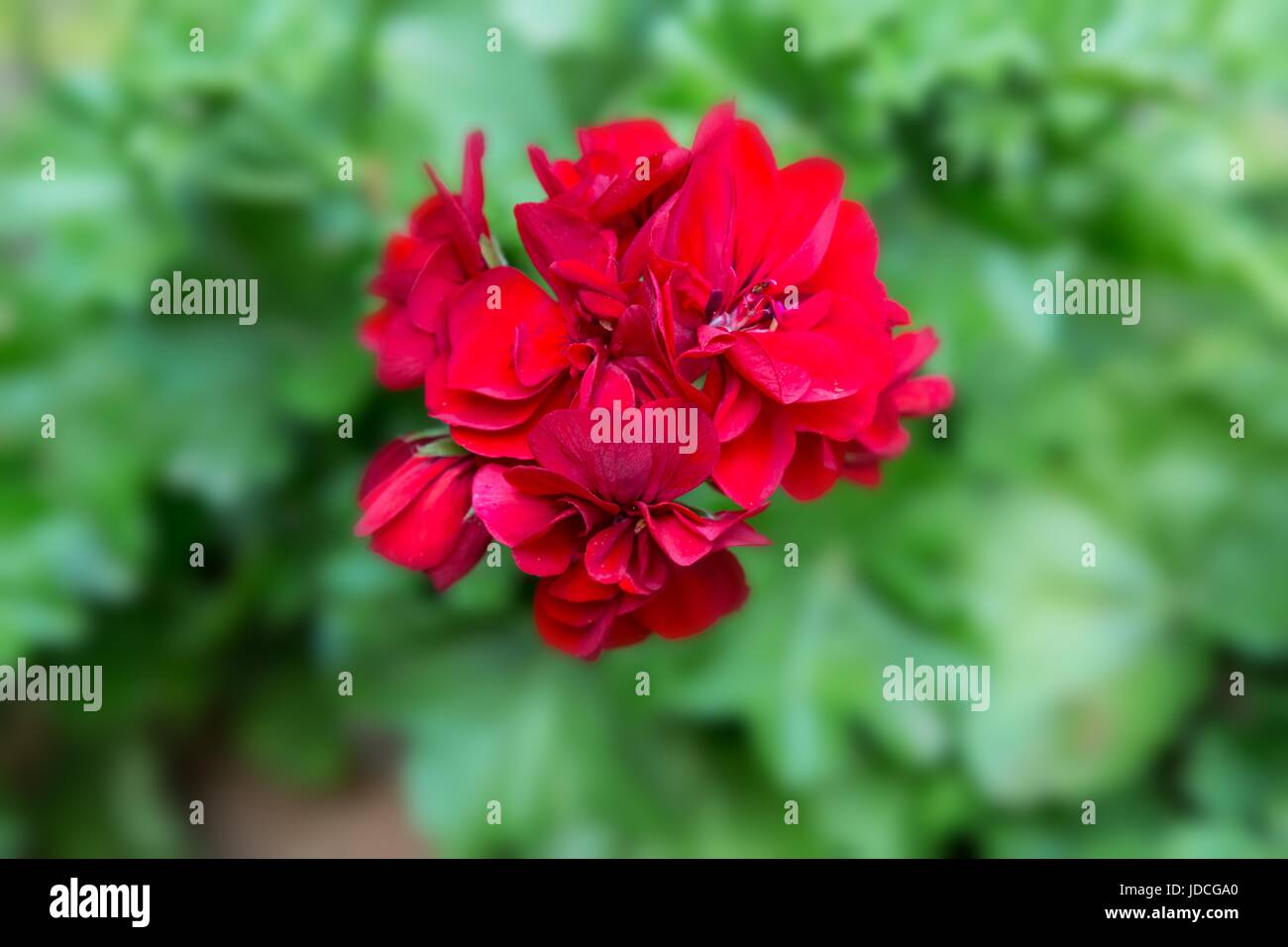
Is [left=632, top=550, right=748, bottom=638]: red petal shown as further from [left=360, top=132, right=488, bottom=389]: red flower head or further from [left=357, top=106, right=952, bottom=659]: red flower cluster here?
[left=360, top=132, right=488, bottom=389]: red flower head

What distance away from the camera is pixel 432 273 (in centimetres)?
41

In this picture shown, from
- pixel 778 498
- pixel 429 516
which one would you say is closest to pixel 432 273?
pixel 429 516

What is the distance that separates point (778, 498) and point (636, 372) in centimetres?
60

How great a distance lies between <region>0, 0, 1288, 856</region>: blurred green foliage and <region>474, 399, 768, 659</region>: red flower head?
0.53 meters

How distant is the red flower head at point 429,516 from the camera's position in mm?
394

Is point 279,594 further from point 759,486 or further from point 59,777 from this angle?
point 759,486

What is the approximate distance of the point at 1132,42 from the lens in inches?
36.6

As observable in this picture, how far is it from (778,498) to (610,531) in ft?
1.93

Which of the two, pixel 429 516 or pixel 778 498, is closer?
pixel 429 516

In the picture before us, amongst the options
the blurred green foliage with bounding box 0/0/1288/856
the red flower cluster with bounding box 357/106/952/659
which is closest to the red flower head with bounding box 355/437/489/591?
the red flower cluster with bounding box 357/106/952/659

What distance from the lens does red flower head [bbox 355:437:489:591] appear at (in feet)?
1.29

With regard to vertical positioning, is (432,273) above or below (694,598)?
above

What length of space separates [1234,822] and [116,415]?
3.66ft

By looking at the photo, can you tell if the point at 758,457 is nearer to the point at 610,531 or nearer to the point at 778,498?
the point at 610,531
